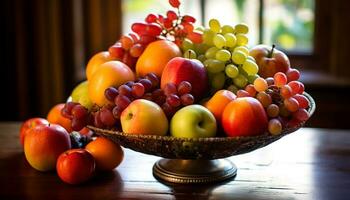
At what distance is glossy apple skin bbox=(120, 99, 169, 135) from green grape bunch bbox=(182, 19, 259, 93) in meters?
0.16

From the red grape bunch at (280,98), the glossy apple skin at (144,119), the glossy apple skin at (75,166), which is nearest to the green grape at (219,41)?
the red grape bunch at (280,98)

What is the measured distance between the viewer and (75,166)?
128 cm

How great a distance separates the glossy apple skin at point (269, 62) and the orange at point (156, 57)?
0.59 feet

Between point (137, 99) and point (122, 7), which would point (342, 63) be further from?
point (137, 99)

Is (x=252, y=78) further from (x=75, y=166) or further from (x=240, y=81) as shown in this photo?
(x=75, y=166)

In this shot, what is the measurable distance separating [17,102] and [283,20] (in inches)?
47.0

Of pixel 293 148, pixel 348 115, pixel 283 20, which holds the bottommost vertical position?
pixel 348 115

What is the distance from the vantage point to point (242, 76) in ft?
4.25

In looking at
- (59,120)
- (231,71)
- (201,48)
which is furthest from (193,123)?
(59,120)

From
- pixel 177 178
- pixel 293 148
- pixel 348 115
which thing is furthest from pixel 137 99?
pixel 348 115

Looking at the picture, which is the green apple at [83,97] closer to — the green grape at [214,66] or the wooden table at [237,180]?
the wooden table at [237,180]

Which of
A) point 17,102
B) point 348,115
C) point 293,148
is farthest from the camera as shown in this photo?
point 17,102

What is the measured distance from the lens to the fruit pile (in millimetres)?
1188

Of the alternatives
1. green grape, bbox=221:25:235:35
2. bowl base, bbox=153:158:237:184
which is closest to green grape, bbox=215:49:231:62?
green grape, bbox=221:25:235:35
